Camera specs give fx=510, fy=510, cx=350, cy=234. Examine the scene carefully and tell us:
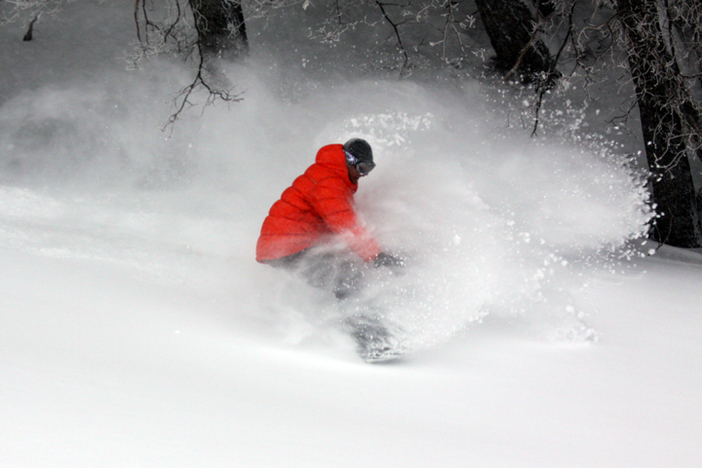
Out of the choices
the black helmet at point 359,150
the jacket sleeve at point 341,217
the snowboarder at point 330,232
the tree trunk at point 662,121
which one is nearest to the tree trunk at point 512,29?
the tree trunk at point 662,121

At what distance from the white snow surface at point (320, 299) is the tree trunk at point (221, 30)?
643 millimetres

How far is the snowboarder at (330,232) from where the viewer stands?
3.25m

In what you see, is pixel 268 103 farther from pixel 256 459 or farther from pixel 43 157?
pixel 256 459

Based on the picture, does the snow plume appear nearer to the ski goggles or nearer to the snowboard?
the snowboard

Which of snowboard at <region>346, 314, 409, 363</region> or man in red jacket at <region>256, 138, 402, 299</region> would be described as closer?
man in red jacket at <region>256, 138, 402, 299</region>

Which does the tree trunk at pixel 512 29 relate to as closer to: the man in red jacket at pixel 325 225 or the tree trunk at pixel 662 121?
the tree trunk at pixel 662 121

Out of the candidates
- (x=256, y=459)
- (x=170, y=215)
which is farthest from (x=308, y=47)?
(x=256, y=459)

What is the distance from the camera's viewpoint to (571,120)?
9.02m

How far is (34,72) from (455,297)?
949 centimetres

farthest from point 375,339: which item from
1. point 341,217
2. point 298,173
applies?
point 298,173

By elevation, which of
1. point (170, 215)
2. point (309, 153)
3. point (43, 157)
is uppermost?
point (309, 153)

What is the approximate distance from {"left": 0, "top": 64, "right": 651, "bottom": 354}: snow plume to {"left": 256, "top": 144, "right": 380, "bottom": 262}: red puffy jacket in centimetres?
52

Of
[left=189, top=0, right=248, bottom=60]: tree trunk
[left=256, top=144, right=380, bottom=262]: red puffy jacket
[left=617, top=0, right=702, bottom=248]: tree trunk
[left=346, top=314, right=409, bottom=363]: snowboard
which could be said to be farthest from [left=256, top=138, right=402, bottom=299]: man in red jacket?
[left=189, top=0, right=248, bottom=60]: tree trunk

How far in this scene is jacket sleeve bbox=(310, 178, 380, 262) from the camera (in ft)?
10.6
